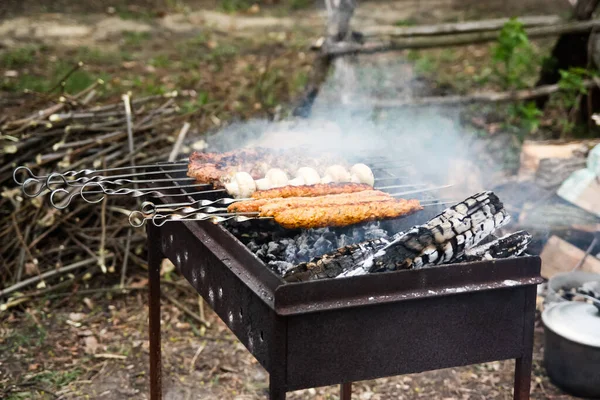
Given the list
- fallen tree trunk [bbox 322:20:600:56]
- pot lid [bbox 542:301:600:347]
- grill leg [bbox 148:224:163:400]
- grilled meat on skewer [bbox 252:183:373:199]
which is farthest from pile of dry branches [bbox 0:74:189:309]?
pot lid [bbox 542:301:600:347]

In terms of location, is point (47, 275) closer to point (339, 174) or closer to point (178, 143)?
point (178, 143)

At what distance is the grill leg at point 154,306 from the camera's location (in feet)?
13.2

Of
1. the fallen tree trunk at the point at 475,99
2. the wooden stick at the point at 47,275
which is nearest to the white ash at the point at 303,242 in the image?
the wooden stick at the point at 47,275

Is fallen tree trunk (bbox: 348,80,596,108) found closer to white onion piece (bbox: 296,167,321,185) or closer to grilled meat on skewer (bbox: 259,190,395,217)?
white onion piece (bbox: 296,167,321,185)

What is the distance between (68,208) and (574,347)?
3901 mm

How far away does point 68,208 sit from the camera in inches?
234

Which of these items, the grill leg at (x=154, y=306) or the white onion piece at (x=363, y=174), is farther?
the grill leg at (x=154, y=306)

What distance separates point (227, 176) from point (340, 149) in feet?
3.90

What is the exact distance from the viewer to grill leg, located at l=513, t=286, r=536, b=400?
286cm

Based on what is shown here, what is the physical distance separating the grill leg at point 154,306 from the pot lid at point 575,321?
93.2 inches

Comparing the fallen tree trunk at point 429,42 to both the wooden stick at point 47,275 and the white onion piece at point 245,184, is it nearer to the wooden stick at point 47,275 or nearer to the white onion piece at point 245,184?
the wooden stick at point 47,275

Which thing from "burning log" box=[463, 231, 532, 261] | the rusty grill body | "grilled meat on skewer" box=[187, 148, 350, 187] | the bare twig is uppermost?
"grilled meat on skewer" box=[187, 148, 350, 187]

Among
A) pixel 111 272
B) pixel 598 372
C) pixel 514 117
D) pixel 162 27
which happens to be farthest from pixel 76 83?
pixel 598 372

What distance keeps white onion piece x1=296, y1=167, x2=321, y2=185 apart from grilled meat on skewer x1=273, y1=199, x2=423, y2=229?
56 cm
